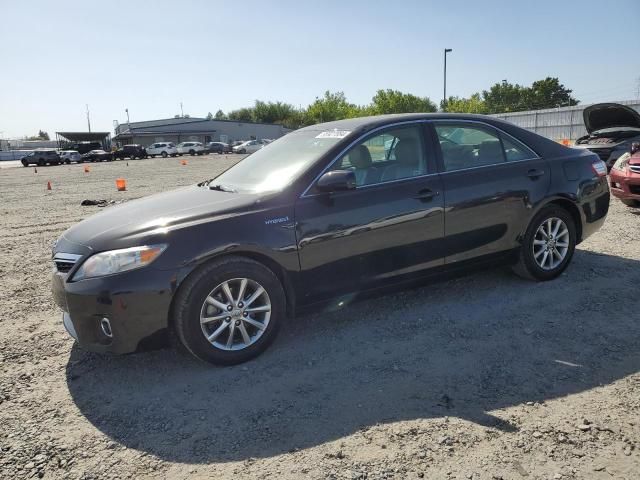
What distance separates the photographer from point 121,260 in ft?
10.3

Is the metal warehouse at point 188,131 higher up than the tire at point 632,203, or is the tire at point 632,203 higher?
the metal warehouse at point 188,131

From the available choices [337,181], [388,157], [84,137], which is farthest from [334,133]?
[84,137]

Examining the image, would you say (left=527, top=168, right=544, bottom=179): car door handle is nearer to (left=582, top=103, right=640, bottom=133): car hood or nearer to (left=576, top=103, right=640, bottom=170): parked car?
(left=576, top=103, right=640, bottom=170): parked car

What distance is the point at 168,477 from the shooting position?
2.38 m

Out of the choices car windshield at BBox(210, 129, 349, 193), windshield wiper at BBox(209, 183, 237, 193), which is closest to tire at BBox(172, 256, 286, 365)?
car windshield at BBox(210, 129, 349, 193)

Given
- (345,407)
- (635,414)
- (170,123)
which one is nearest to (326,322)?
(345,407)

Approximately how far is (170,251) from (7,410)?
4.49 ft

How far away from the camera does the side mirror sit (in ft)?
11.6

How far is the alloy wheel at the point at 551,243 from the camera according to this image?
4656 mm

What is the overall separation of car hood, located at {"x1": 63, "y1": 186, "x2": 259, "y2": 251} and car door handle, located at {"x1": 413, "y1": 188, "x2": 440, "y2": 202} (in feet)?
4.38

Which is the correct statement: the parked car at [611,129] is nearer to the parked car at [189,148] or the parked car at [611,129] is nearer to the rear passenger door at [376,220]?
the rear passenger door at [376,220]

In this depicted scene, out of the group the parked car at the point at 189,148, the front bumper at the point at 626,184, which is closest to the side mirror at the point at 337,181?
the front bumper at the point at 626,184

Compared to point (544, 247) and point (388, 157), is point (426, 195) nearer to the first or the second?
point (388, 157)

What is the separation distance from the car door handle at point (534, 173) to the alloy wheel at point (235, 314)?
277 centimetres
